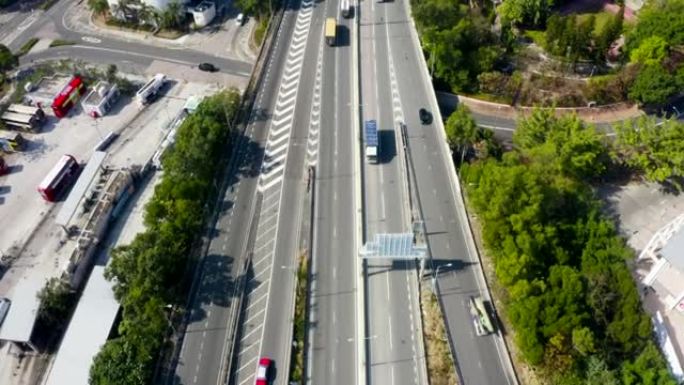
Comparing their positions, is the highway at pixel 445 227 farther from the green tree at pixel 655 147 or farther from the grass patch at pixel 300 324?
the green tree at pixel 655 147

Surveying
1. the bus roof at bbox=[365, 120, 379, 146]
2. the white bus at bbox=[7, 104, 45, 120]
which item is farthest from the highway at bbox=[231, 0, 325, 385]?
the white bus at bbox=[7, 104, 45, 120]

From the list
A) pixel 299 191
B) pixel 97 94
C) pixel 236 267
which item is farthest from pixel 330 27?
pixel 236 267

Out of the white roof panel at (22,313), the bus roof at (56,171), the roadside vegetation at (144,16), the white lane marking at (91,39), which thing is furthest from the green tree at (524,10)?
the white roof panel at (22,313)

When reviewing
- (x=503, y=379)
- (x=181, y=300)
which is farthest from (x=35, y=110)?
(x=503, y=379)

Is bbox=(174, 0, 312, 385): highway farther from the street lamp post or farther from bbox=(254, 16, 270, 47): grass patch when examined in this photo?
bbox=(254, 16, 270, 47): grass patch

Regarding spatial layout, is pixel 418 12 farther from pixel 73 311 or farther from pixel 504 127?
pixel 73 311
